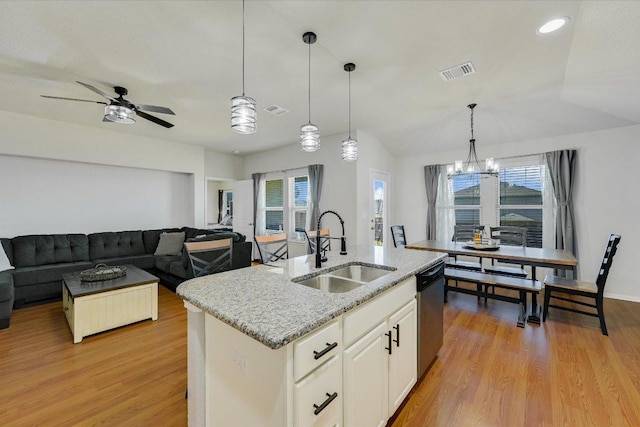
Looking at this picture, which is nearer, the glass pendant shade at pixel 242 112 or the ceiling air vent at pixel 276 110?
the glass pendant shade at pixel 242 112

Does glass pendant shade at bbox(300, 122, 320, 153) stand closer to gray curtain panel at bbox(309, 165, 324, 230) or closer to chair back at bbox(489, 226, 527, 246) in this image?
gray curtain panel at bbox(309, 165, 324, 230)

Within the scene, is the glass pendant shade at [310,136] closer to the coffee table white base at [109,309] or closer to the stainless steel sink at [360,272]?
the stainless steel sink at [360,272]

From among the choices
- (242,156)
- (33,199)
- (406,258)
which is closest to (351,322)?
(406,258)

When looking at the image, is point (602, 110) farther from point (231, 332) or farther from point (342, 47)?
point (231, 332)

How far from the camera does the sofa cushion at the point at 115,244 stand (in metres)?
4.66

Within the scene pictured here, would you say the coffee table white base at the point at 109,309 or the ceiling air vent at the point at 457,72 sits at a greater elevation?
the ceiling air vent at the point at 457,72

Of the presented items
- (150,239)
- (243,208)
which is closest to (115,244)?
(150,239)

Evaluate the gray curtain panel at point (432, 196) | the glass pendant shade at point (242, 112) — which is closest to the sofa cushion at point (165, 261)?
the glass pendant shade at point (242, 112)

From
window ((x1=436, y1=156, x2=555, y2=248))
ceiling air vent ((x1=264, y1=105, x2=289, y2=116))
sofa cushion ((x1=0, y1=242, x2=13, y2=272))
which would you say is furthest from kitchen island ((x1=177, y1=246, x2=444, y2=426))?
window ((x1=436, y1=156, x2=555, y2=248))

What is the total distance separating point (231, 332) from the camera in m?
1.24

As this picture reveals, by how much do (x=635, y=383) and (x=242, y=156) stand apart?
738 centimetres

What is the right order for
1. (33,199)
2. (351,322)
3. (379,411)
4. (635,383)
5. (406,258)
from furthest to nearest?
(33,199), (406,258), (635,383), (379,411), (351,322)

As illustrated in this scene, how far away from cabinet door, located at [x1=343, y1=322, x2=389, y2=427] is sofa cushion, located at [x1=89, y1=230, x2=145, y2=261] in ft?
16.8

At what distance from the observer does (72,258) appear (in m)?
4.37
